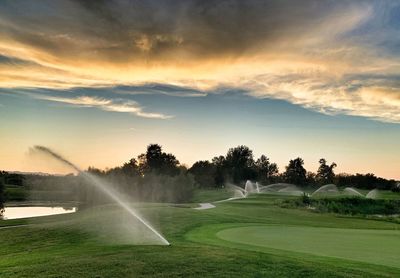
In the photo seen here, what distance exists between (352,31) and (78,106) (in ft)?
85.4

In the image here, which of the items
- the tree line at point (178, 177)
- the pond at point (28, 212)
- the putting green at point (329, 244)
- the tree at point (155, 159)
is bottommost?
the pond at point (28, 212)

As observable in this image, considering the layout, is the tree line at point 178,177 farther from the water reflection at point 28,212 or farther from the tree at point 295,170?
the water reflection at point 28,212

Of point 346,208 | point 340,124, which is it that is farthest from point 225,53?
point 346,208

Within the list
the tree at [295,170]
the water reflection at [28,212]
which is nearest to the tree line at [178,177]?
the tree at [295,170]

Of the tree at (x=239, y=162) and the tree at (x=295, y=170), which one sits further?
the tree at (x=295, y=170)

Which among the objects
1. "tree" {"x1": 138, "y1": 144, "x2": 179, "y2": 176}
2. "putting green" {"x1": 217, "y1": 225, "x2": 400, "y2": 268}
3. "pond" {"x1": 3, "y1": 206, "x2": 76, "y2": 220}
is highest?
"tree" {"x1": 138, "y1": 144, "x2": 179, "y2": 176}

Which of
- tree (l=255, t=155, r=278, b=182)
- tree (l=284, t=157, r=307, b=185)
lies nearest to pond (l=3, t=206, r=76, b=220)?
tree (l=284, t=157, r=307, b=185)

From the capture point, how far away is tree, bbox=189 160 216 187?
151750 millimetres

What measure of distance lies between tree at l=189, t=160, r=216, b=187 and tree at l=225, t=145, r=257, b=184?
280 inches

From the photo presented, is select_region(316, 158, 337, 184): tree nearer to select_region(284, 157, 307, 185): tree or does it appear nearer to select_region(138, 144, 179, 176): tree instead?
select_region(284, 157, 307, 185): tree

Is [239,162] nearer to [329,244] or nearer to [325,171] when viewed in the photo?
[325,171]

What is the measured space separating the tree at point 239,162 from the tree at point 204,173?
23.3 feet

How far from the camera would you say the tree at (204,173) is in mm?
151750

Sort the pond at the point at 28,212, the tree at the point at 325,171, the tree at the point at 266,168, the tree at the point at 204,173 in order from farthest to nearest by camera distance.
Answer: the tree at the point at 266,168 → the tree at the point at 325,171 → the tree at the point at 204,173 → the pond at the point at 28,212
